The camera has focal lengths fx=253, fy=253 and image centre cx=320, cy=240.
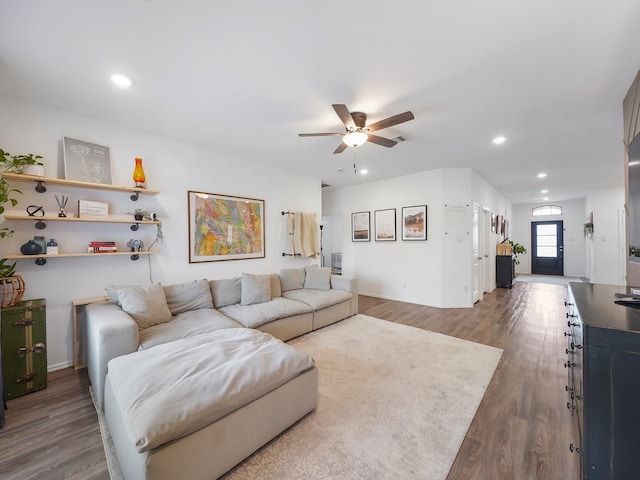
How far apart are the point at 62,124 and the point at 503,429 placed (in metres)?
4.75

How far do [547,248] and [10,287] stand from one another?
12861mm

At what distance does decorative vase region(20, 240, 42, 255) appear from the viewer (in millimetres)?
2305

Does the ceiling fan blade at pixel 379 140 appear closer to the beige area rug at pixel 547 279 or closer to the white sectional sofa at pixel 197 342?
the white sectional sofa at pixel 197 342

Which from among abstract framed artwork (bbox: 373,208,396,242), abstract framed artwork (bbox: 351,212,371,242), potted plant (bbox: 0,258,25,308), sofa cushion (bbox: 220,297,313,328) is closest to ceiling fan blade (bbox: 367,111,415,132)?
sofa cushion (bbox: 220,297,313,328)

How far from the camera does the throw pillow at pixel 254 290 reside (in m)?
3.39

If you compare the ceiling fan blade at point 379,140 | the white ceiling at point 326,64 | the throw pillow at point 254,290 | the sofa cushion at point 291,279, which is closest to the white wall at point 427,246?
the white ceiling at point 326,64

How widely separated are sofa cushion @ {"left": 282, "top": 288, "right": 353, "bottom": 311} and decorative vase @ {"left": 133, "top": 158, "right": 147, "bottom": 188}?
238 centimetres

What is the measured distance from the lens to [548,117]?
8.98ft

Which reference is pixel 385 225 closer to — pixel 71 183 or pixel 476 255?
pixel 476 255

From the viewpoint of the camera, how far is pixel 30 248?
7.61ft

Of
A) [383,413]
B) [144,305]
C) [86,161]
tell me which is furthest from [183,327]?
[86,161]

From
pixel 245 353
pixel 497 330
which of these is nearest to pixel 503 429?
pixel 245 353

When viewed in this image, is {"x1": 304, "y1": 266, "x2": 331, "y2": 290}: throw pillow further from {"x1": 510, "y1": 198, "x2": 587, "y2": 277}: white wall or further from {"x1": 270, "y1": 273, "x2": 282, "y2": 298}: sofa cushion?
{"x1": 510, "y1": 198, "x2": 587, "y2": 277}: white wall

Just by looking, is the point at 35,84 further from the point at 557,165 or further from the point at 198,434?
the point at 557,165
